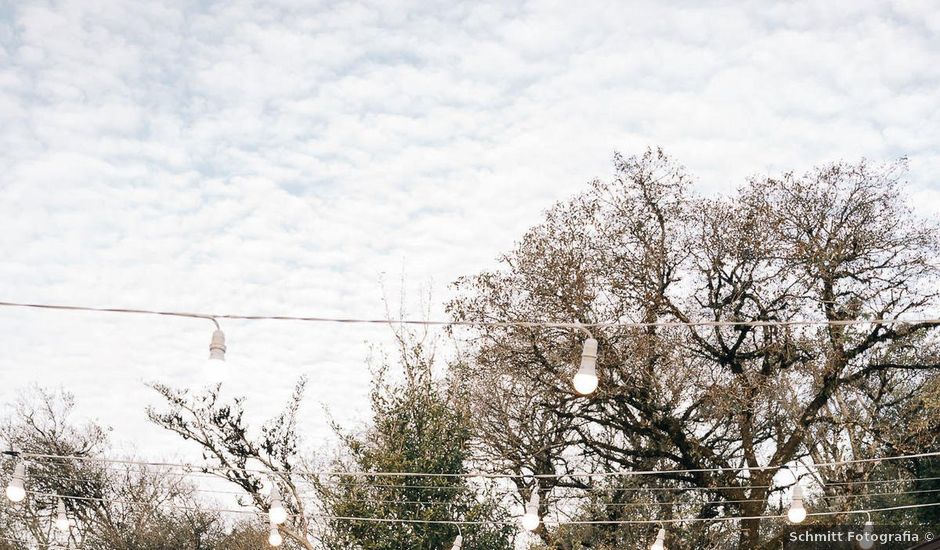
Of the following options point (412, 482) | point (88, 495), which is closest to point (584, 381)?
point (412, 482)

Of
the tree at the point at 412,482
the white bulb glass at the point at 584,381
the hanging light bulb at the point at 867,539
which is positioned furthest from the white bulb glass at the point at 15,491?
the hanging light bulb at the point at 867,539

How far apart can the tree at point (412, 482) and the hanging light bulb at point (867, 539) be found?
6021 millimetres

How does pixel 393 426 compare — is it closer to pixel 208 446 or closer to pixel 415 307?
pixel 415 307

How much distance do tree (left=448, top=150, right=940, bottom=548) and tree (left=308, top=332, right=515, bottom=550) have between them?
1678 millimetres

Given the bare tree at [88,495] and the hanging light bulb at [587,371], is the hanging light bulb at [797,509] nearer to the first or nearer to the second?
the hanging light bulb at [587,371]

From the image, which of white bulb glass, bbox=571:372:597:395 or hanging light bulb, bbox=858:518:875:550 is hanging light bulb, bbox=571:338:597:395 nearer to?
white bulb glass, bbox=571:372:597:395

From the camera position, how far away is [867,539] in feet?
45.8

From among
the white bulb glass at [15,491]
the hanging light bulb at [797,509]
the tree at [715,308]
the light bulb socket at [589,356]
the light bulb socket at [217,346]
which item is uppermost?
the tree at [715,308]

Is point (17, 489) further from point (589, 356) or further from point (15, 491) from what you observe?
point (589, 356)

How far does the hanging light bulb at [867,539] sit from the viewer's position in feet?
45.5

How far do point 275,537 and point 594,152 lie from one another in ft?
25.0

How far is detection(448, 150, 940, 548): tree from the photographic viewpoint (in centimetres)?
1292

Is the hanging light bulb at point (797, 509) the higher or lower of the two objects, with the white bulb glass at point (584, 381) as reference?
lower

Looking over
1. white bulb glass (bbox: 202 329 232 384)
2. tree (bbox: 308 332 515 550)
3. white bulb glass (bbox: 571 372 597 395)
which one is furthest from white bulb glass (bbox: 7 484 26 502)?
white bulb glass (bbox: 571 372 597 395)
